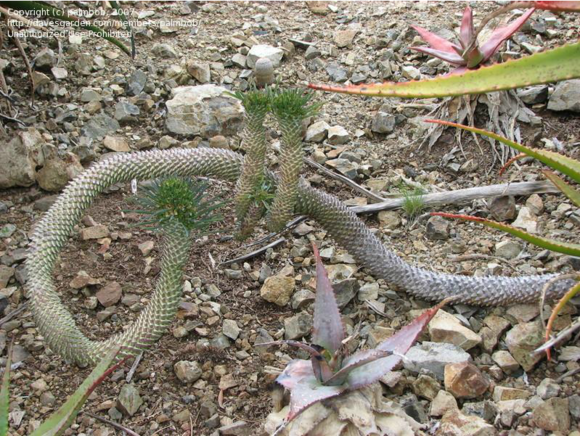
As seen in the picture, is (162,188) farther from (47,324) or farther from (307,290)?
(307,290)

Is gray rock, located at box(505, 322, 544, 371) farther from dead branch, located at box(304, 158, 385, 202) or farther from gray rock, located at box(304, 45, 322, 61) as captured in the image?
gray rock, located at box(304, 45, 322, 61)

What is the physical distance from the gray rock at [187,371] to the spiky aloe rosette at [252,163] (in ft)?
2.30

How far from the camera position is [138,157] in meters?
2.90

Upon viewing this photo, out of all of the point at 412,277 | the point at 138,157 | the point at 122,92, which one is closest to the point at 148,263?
the point at 138,157

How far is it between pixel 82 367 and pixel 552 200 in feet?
7.38

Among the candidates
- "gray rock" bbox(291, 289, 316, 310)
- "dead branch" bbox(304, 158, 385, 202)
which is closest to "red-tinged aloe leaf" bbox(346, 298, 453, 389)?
"gray rock" bbox(291, 289, 316, 310)

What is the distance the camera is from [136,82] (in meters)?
3.93

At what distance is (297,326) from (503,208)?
3.99 feet

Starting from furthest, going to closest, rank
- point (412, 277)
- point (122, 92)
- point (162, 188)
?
point (122, 92)
point (412, 277)
point (162, 188)

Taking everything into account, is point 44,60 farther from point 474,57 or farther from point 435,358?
point 435,358

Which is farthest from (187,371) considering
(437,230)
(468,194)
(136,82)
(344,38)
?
(344,38)

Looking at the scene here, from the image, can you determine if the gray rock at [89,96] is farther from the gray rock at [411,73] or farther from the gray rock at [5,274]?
the gray rock at [411,73]

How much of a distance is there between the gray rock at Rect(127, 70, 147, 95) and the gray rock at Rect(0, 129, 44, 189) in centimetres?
84

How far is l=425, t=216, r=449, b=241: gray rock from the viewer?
3035 mm
